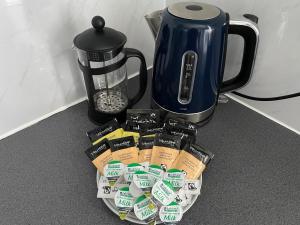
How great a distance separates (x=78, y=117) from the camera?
2.48ft

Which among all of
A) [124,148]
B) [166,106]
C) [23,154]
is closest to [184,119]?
[166,106]

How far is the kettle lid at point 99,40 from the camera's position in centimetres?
57

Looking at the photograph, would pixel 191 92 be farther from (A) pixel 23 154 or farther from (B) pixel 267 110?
(A) pixel 23 154

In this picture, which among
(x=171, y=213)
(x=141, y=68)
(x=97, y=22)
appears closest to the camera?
(x=171, y=213)

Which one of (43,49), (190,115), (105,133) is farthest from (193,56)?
(43,49)

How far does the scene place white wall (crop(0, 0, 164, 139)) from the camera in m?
0.60

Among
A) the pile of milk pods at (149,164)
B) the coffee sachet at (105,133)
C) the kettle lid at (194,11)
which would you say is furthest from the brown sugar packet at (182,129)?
the kettle lid at (194,11)

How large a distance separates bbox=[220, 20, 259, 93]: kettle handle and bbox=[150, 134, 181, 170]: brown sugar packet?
198 millimetres

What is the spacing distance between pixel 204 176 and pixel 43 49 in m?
0.48

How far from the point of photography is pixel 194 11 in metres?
0.56

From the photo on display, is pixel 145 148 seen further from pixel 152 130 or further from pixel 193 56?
pixel 193 56

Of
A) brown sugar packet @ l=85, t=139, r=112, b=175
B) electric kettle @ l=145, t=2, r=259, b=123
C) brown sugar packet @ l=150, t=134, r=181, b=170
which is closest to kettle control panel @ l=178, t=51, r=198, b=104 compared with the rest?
electric kettle @ l=145, t=2, r=259, b=123

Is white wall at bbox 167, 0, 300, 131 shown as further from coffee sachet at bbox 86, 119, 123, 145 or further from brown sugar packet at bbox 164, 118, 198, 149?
coffee sachet at bbox 86, 119, 123, 145

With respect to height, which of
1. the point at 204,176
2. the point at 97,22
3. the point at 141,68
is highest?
the point at 97,22
